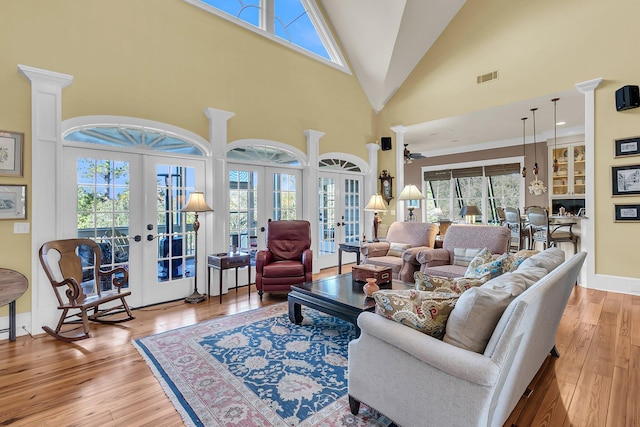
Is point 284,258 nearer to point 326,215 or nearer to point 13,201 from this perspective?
point 326,215

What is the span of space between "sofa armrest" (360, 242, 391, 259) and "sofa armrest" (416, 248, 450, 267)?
0.73 metres

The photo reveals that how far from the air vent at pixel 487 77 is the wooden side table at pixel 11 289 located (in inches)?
271

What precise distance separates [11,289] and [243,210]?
2.84 metres

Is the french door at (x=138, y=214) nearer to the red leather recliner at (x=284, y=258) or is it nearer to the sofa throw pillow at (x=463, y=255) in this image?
the red leather recliner at (x=284, y=258)

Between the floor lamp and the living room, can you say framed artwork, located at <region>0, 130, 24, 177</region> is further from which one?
the floor lamp

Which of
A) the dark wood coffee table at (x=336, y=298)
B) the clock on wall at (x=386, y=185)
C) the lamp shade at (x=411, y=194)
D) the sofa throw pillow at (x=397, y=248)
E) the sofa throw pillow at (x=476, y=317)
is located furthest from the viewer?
the clock on wall at (x=386, y=185)

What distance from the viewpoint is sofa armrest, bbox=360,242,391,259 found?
499cm

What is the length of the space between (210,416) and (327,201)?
4.87 meters

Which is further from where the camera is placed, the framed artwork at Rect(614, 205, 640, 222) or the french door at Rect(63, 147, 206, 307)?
the framed artwork at Rect(614, 205, 640, 222)

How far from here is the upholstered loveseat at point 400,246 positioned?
4516 millimetres

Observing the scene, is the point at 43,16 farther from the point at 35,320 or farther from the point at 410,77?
the point at 410,77

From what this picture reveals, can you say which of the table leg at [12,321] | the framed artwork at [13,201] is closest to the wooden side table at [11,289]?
the table leg at [12,321]

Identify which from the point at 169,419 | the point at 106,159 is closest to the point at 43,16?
the point at 106,159

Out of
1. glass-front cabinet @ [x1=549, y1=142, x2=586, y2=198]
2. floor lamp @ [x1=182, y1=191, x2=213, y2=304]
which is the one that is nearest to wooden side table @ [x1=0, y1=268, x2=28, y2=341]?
floor lamp @ [x1=182, y1=191, x2=213, y2=304]
